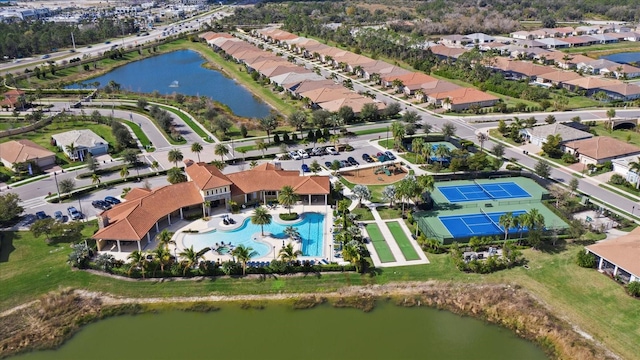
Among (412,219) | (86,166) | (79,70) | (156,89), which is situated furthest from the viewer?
(79,70)

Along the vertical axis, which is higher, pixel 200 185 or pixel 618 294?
pixel 200 185

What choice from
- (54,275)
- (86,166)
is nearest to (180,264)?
(54,275)

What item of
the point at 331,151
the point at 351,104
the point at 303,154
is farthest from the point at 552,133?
the point at 303,154

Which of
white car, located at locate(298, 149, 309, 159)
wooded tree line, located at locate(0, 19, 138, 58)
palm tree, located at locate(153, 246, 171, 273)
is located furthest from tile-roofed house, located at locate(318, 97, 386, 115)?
wooded tree line, located at locate(0, 19, 138, 58)

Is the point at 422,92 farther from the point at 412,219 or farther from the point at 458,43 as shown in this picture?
the point at 458,43

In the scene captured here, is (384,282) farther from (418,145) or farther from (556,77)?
(556,77)

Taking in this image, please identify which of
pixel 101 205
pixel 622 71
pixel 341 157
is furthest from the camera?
pixel 622 71
